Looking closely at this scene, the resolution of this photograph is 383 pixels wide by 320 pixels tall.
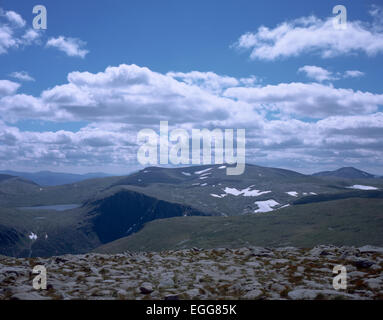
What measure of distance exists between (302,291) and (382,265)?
6.76m

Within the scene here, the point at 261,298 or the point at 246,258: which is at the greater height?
the point at 261,298

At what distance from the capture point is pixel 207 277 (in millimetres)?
15492

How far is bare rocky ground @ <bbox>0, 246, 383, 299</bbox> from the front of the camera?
1268 centimetres

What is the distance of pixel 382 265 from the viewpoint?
1648 cm

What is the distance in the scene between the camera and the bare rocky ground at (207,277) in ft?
41.6
